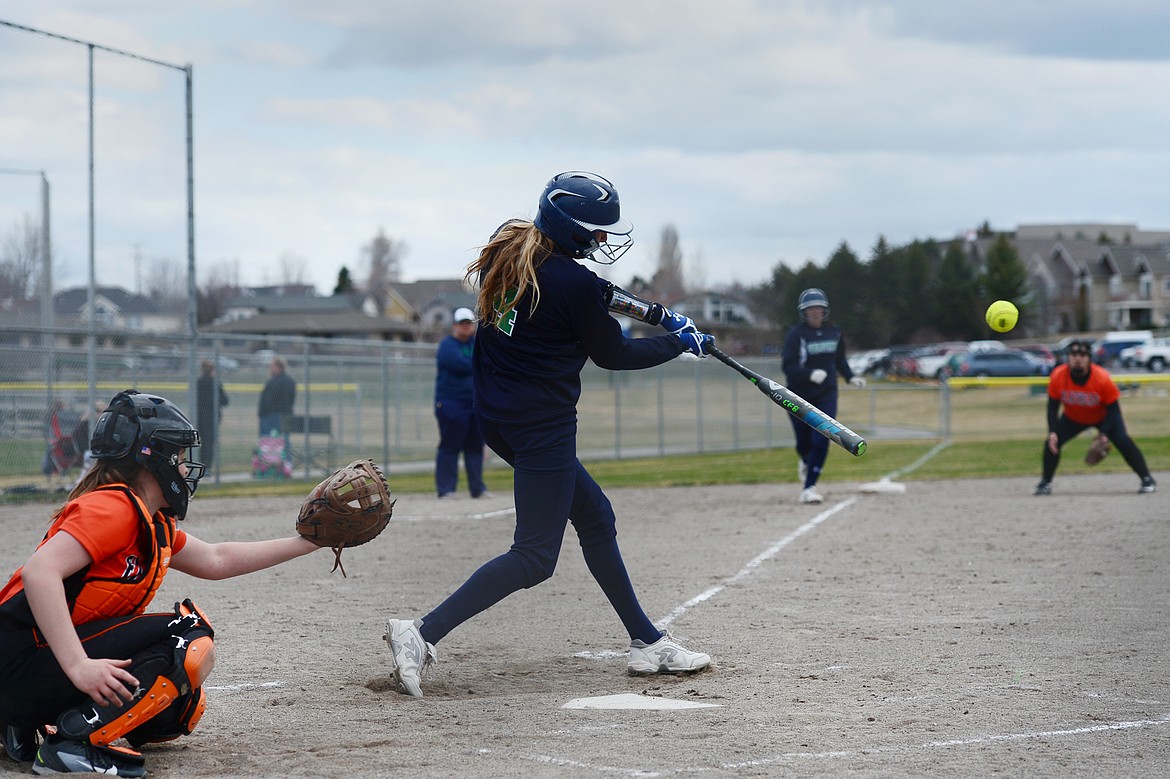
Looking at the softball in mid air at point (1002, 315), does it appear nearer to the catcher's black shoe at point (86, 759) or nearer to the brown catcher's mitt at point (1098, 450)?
the brown catcher's mitt at point (1098, 450)

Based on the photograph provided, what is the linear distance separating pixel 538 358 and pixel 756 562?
175 inches

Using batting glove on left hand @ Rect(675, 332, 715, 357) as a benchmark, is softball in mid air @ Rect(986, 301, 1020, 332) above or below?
above

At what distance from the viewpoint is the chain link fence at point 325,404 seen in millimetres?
15242

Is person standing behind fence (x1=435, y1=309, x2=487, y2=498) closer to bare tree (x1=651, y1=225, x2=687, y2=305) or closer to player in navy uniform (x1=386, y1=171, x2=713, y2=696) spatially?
player in navy uniform (x1=386, y1=171, x2=713, y2=696)

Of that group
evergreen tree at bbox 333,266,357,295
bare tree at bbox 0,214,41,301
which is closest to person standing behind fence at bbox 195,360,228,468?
bare tree at bbox 0,214,41,301

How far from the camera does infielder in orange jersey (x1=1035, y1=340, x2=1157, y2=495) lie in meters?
13.5

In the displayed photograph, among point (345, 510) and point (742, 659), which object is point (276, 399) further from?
point (345, 510)

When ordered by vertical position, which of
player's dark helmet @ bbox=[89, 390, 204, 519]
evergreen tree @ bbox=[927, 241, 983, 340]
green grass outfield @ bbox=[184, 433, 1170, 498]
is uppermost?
evergreen tree @ bbox=[927, 241, 983, 340]

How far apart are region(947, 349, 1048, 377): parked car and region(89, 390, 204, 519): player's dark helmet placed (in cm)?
4654

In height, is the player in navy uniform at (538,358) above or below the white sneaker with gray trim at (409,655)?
above

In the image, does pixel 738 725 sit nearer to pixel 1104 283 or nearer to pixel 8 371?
pixel 8 371

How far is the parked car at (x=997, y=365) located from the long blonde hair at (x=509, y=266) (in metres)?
45.3

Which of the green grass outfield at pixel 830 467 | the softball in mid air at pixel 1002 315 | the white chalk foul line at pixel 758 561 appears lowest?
the green grass outfield at pixel 830 467

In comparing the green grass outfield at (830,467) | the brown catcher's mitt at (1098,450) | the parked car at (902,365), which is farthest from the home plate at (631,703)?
the parked car at (902,365)
